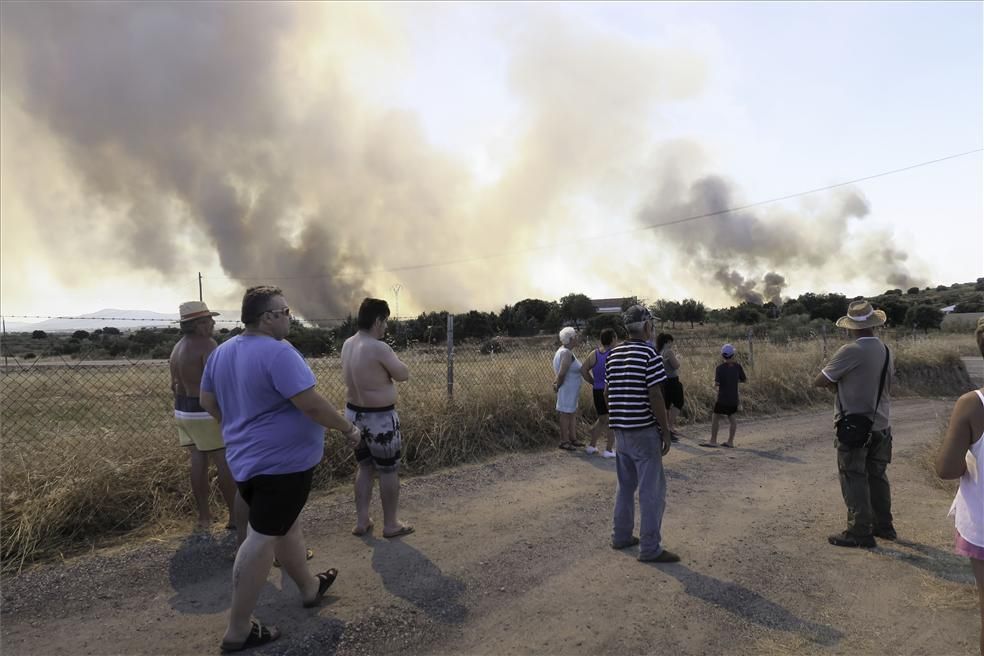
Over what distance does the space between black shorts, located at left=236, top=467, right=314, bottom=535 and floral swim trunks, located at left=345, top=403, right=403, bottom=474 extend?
1249mm

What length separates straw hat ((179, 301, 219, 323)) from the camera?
14.1 feet

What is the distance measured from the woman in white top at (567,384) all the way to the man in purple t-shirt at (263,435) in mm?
4700

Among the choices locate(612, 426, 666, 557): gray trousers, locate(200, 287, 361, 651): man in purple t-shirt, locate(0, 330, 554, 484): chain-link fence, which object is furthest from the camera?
locate(0, 330, 554, 484): chain-link fence

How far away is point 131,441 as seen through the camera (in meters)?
5.13

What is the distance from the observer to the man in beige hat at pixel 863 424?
425 cm

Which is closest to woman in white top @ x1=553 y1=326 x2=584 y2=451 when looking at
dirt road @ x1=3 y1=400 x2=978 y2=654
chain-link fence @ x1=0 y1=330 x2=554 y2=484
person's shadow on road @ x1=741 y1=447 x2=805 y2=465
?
chain-link fence @ x1=0 y1=330 x2=554 y2=484

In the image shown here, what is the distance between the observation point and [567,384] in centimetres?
748

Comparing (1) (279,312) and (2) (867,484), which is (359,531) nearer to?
(1) (279,312)

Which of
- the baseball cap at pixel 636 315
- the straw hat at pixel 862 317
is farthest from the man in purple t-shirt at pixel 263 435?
the straw hat at pixel 862 317

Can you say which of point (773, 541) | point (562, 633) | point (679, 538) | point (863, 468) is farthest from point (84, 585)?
point (863, 468)

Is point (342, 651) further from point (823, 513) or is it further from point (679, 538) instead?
point (823, 513)

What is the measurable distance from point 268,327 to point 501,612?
205cm

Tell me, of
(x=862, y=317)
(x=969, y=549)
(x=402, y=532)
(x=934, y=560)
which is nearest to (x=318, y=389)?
(x=402, y=532)

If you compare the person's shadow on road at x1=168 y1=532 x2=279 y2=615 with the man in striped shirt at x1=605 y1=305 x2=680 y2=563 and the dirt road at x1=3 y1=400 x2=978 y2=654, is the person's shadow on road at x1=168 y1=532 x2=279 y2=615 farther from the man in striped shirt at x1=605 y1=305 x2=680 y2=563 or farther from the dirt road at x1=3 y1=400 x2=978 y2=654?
the man in striped shirt at x1=605 y1=305 x2=680 y2=563
